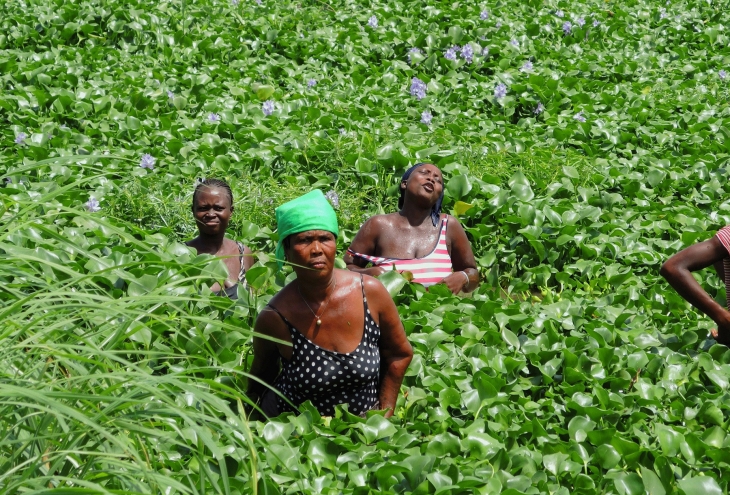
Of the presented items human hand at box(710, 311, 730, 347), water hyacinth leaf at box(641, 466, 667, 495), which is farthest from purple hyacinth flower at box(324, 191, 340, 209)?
water hyacinth leaf at box(641, 466, 667, 495)

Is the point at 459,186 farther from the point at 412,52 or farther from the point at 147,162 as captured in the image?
the point at 412,52

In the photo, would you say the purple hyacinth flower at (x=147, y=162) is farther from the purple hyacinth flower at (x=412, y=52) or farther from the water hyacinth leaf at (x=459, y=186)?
the purple hyacinth flower at (x=412, y=52)

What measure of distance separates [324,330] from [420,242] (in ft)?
5.60

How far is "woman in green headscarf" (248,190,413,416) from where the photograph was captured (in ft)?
11.3

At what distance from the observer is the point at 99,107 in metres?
6.88

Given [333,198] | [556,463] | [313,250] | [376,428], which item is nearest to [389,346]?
[376,428]

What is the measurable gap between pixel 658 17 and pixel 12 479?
29.1 ft

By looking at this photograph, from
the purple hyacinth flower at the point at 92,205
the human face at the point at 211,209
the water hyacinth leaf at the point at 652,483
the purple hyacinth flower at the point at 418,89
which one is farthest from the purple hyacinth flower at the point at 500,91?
the water hyacinth leaf at the point at 652,483

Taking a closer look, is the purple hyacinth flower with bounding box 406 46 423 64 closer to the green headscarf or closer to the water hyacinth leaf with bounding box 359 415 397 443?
the green headscarf

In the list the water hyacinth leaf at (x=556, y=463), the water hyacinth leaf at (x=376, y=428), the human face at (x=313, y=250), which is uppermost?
the human face at (x=313, y=250)

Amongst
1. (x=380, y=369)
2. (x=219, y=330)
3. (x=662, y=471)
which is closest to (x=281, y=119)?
(x=219, y=330)

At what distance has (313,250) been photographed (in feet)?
11.1

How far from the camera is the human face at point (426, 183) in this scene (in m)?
5.11

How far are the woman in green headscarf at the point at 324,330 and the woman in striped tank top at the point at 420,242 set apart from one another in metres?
1.47
